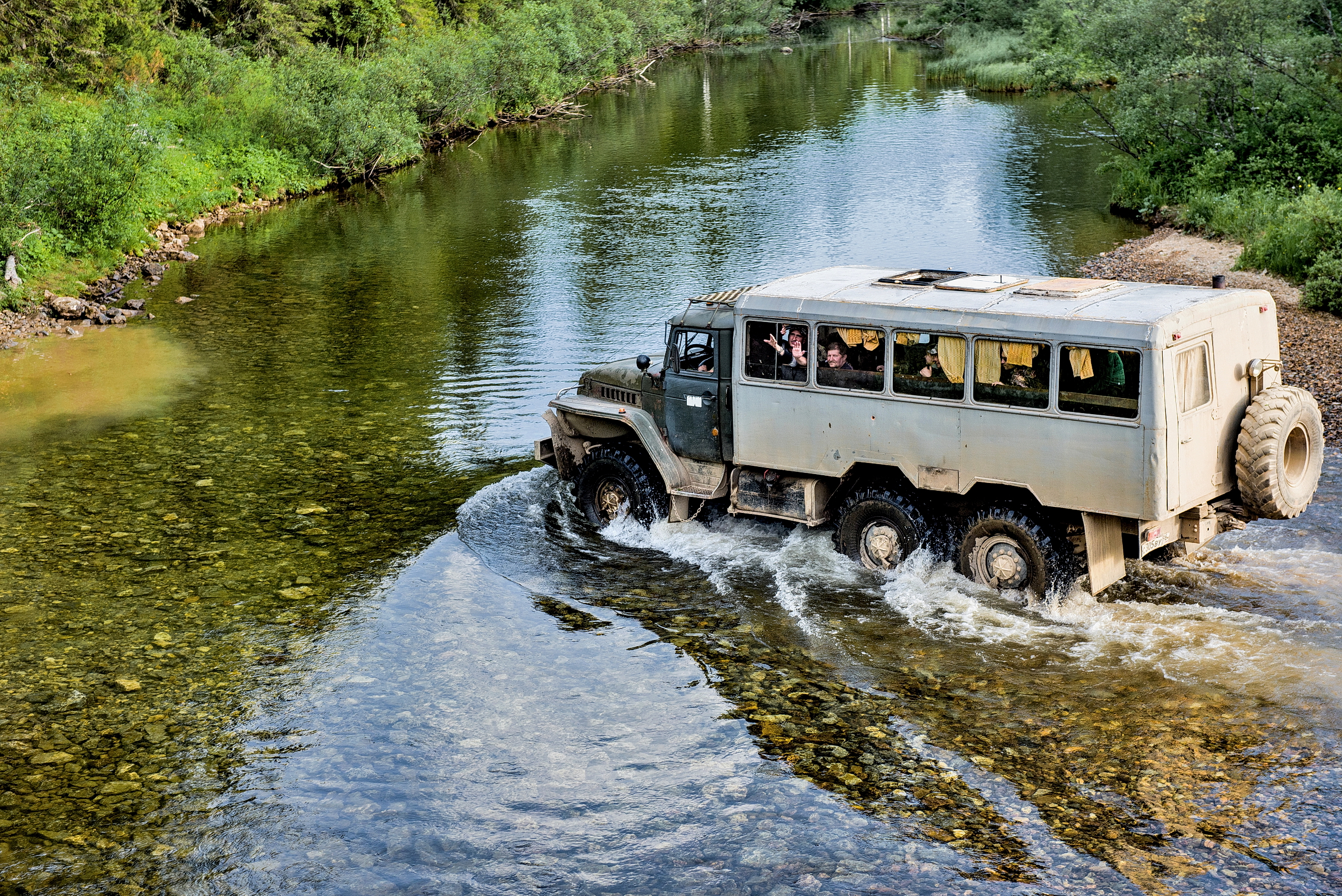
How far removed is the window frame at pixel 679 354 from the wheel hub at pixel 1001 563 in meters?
3.91

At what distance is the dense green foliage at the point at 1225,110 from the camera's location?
30.7 m

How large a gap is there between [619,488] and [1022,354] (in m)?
6.08

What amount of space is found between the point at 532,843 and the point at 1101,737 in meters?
5.23

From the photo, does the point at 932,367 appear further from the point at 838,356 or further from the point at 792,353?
the point at 792,353

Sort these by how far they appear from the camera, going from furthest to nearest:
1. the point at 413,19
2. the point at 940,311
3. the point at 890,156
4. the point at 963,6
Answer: the point at 963,6 < the point at 413,19 < the point at 890,156 < the point at 940,311

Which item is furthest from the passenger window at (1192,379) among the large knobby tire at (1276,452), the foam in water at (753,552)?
the foam in water at (753,552)

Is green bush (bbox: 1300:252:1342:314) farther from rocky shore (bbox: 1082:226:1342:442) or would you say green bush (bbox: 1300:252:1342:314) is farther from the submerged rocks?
the submerged rocks

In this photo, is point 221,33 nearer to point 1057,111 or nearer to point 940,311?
point 1057,111

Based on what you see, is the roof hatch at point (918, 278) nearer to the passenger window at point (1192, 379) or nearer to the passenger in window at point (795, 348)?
the passenger in window at point (795, 348)

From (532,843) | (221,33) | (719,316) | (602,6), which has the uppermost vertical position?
(602,6)

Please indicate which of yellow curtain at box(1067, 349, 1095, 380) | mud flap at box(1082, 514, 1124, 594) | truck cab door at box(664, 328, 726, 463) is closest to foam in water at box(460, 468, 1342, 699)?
mud flap at box(1082, 514, 1124, 594)

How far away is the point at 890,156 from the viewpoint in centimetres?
4931

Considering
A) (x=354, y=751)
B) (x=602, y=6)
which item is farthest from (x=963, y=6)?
(x=354, y=751)

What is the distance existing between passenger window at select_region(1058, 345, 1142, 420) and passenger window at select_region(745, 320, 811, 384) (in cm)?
304
